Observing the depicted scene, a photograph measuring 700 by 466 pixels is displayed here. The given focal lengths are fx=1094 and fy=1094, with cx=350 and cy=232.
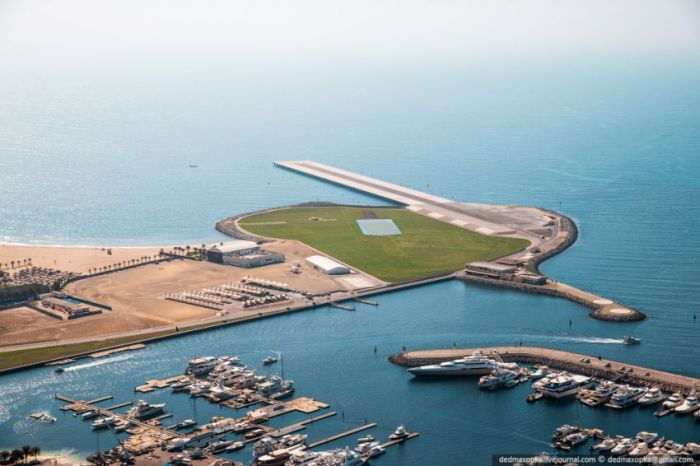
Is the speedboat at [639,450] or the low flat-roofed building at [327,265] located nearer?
the speedboat at [639,450]

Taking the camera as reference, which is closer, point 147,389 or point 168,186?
point 147,389

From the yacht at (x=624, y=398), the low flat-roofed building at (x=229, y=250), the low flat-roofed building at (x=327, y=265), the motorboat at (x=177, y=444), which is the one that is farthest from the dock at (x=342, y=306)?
the motorboat at (x=177, y=444)

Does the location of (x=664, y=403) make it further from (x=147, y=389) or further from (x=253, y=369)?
(x=147, y=389)

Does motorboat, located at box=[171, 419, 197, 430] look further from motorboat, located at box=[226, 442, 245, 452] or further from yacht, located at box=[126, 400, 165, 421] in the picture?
motorboat, located at box=[226, 442, 245, 452]

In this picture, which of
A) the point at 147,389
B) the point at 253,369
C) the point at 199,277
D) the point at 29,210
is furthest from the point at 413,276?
the point at 29,210

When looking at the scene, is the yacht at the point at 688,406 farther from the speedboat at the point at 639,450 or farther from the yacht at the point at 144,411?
the yacht at the point at 144,411

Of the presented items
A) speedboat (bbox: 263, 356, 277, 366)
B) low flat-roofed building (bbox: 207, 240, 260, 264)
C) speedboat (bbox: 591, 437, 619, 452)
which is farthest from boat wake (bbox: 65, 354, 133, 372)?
speedboat (bbox: 591, 437, 619, 452)
